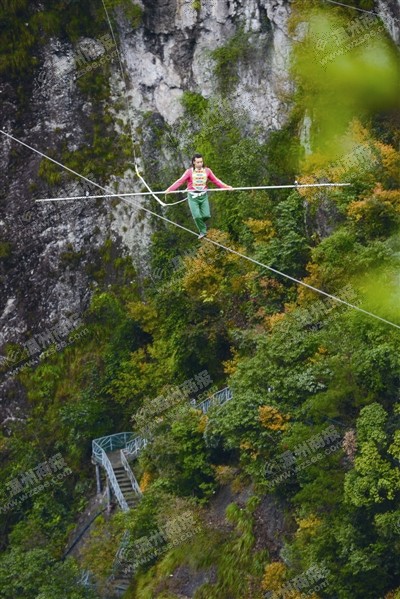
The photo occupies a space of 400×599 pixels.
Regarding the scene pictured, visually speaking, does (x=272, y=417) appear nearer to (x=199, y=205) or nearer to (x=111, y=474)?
(x=199, y=205)

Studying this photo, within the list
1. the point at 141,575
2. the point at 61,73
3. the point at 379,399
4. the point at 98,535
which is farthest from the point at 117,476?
the point at 61,73

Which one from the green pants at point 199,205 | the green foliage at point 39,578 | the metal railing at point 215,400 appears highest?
the green pants at point 199,205

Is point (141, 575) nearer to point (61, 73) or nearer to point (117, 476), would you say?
point (117, 476)

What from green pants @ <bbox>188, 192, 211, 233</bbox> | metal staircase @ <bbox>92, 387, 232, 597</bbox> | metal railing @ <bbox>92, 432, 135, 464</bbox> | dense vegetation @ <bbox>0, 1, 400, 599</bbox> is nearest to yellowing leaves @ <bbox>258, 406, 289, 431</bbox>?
dense vegetation @ <bbox>0, 1, 400, 599</bbox>

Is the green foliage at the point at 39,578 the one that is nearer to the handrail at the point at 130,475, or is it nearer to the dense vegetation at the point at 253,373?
the dense vegetation at the point at 253,373

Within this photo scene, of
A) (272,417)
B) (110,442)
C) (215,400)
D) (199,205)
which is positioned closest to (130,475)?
(110,442)

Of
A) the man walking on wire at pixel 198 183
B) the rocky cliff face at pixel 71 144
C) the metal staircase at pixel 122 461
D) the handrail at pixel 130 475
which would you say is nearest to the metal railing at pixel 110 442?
the metal staircase at pixel 122 461
